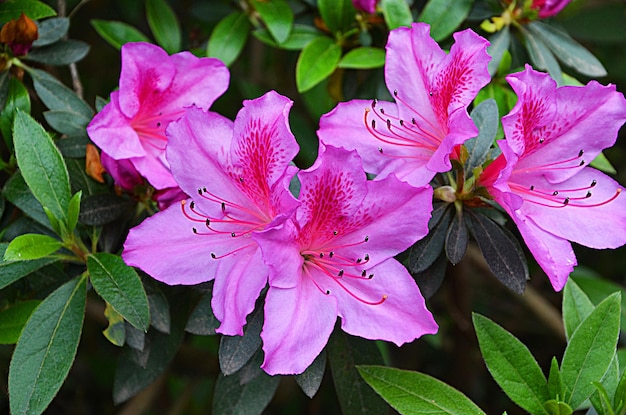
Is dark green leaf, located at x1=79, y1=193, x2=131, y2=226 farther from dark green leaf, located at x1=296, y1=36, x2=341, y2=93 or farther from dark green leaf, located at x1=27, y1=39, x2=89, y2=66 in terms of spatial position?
dark green leaf, located at x1=296, y1=36, x2=341, y2=93

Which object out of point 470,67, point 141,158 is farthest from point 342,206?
point 141,158

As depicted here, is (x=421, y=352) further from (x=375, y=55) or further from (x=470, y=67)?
(x=470, y=67)

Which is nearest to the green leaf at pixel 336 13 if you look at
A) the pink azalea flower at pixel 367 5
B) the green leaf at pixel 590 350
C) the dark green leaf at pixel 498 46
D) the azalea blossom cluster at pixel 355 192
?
the pink azalea flower at pixel 367 5

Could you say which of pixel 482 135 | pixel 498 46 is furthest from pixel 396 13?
pixel 482 135

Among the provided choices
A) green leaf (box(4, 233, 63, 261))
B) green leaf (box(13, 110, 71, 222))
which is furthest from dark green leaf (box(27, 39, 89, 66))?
green leaf (box(4, 233, 63, 261))

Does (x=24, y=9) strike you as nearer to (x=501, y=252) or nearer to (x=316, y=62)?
(x=316, y=62)

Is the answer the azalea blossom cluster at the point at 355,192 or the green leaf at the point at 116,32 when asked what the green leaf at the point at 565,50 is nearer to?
the azalea blossom cluster at the point at 355,192
